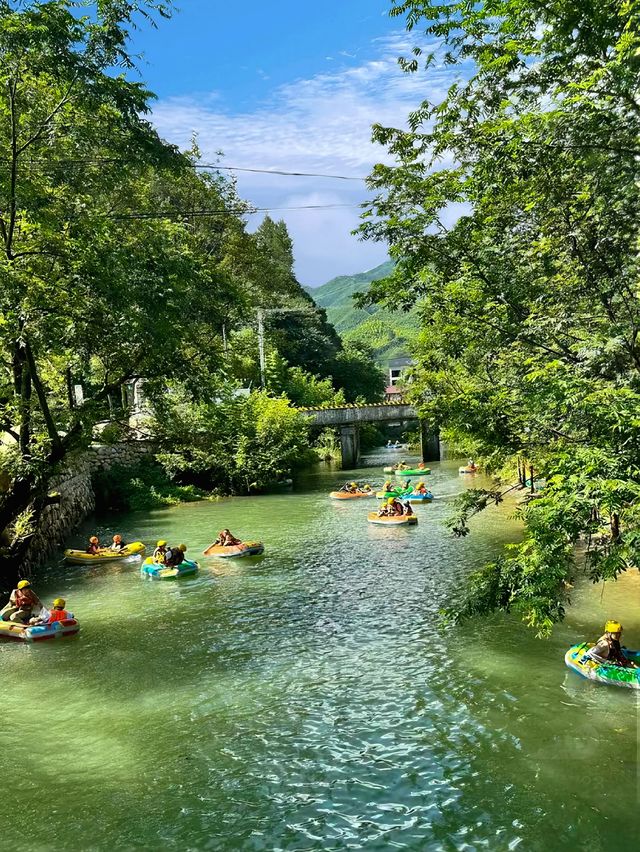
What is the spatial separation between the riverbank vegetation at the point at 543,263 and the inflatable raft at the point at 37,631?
9.28 meters

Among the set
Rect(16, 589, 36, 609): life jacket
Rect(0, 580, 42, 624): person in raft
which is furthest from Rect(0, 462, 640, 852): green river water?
Rect(16, 589, 36, 609): life jacket

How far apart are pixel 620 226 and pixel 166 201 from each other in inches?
1296

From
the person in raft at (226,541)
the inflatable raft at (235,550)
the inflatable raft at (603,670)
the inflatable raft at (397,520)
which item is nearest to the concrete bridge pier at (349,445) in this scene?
the inflatable raft at (397,520)

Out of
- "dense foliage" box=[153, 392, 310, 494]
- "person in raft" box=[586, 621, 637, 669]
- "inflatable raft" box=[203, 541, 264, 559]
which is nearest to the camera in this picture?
"person in raft" box=[586, 621, 637, 669]

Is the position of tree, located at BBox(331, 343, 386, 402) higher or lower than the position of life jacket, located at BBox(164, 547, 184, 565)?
higher

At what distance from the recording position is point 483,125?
30.6 feet

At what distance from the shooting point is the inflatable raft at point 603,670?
35.7 feet

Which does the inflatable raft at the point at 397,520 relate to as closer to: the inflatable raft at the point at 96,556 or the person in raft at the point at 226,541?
the person in raft at the point at 226,541

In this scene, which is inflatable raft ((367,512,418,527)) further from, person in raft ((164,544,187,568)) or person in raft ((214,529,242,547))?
person in raft ((164,544,187,568))

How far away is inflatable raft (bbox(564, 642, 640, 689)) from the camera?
10.9 m

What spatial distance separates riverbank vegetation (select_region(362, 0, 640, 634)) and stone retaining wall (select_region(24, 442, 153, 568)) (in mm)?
10940

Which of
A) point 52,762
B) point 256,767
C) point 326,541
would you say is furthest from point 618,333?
point 326,541

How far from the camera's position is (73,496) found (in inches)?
1174

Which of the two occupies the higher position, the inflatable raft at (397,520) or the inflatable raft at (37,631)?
the inflatable raft at (397,520)
